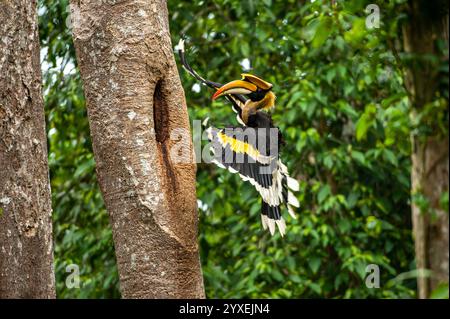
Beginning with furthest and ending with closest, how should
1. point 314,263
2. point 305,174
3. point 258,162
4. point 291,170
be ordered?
point 305,174 < point 291,170 < point 314,263 < point 258,162

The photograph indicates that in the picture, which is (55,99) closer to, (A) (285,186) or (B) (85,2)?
(A) (285,186)

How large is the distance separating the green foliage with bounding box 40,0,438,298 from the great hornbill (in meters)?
0.89

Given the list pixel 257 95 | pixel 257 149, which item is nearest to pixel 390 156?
pixel 257 95

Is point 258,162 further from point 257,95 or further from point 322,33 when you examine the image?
point 322,33

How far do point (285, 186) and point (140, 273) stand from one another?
6.52ft

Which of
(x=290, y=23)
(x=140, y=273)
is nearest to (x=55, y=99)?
(x=290, y=23)

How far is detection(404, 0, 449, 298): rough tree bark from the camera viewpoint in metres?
2.03

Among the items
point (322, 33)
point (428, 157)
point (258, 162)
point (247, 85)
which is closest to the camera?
point (428, 157)

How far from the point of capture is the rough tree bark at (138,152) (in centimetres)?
311

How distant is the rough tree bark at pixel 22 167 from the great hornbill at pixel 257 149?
134cm

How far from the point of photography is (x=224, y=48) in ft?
22.5

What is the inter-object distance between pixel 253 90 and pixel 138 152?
1924mm

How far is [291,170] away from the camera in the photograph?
21.8 ft

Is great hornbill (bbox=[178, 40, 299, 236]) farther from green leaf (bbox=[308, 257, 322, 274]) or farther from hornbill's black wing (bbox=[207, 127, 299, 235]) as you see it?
green leaf (bbox=[308, 257, 322, 274])
